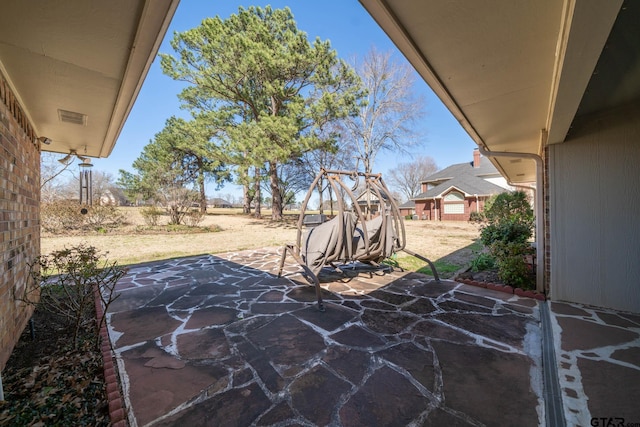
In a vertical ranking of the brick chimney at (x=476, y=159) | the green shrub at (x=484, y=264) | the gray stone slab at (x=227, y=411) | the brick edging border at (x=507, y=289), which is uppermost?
the brick chimney at (x=476, y=159)

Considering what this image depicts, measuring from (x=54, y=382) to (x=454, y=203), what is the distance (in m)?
26.3

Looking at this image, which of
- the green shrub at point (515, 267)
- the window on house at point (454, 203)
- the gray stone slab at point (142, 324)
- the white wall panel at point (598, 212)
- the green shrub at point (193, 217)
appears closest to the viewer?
the gray stone slab at point (142, 324)

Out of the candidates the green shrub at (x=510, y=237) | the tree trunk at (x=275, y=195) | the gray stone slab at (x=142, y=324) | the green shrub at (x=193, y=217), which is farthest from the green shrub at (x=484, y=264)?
the tree trunk at (x=275, y=195)

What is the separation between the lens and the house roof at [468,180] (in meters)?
22.1

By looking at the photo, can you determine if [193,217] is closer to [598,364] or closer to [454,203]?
[598,364]

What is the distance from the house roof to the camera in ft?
72.6

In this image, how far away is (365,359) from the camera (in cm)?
222

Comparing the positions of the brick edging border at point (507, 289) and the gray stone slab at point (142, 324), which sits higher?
the brick edging border at point (507, 289)

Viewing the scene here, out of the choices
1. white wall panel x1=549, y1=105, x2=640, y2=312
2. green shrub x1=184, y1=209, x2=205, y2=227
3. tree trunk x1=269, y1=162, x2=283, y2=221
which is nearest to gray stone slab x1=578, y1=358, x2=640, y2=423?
white wall panel x1=549, y1=105, x2=640, y2=312

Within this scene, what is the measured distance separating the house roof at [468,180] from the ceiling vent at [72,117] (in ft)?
80.5

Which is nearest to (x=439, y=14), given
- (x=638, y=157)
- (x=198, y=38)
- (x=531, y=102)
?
(x=531, y=102)

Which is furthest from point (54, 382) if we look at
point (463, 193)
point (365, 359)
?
point (463, 193)

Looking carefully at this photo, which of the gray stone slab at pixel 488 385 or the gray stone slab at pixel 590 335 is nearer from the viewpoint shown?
the gray stone slab at pixel 488 385

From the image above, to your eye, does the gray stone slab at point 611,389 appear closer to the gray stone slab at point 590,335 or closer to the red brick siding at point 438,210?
the gray stone slab at point 590,335
